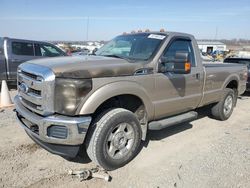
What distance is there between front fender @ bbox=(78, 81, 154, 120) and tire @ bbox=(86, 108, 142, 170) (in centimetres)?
28

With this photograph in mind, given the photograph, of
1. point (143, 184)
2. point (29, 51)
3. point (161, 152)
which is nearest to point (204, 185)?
point (143, 184)

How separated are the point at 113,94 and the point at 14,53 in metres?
7.35

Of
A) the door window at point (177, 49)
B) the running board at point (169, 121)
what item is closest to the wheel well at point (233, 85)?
the door window at point (177, 49)

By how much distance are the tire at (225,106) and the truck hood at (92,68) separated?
10.3ft

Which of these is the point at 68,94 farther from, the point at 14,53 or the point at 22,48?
the point at 22,48

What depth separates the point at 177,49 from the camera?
4.76m

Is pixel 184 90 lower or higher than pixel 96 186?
higher

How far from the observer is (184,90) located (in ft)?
15.7

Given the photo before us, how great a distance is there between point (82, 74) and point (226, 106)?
14.6 feet

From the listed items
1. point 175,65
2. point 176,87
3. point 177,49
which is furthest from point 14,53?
point 175,65

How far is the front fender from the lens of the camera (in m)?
3.31

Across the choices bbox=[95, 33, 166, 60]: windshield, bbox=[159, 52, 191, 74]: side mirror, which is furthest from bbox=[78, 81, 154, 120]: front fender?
bbox=[95, 33, 166, 60]: windshield

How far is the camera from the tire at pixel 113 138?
139 inches

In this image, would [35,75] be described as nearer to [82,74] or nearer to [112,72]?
[82,74]
